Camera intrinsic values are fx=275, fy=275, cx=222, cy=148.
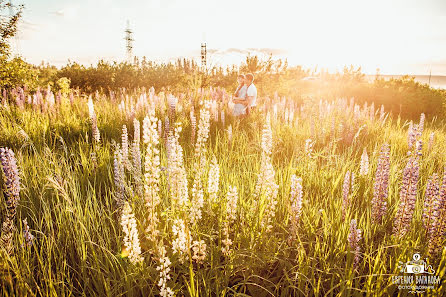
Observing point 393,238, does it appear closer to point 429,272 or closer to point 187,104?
point 429,272

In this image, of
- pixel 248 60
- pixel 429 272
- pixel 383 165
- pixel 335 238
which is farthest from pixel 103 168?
pixel 248 60

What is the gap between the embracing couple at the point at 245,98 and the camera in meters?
8.95

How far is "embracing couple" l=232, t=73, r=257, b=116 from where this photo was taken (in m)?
8.95

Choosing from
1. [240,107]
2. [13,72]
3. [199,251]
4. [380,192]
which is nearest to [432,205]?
[380,192]

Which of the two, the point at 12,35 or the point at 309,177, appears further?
the point at 12,35

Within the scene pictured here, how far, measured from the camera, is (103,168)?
14.0ft

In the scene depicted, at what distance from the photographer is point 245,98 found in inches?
378

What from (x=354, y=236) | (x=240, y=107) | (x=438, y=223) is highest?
(x=240, y=107)

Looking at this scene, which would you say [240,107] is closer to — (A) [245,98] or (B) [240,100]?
(B) [240,100]

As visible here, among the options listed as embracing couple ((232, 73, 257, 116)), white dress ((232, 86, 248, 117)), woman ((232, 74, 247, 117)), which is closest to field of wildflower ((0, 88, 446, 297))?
white dress ((232, 86, 248, 117))

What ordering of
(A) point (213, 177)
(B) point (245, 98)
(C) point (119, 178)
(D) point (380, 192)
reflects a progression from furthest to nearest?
(B) point (245, 98) → (C) point (119, 178) → (D) point (380, 192) → (A) point (213, 177)

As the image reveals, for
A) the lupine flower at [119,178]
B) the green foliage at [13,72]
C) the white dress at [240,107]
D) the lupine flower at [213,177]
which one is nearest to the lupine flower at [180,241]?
the lupine flower at [213,177]

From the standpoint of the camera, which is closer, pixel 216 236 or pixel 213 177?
pixel 216 236

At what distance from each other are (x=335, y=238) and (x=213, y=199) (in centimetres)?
118
